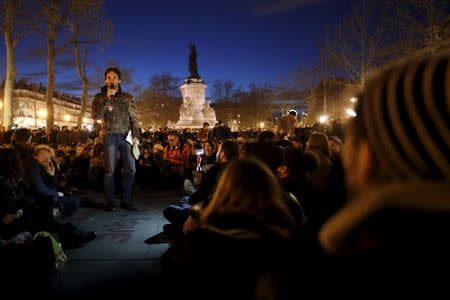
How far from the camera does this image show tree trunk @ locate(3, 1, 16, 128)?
19.1 m

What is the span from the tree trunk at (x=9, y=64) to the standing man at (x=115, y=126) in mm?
14684

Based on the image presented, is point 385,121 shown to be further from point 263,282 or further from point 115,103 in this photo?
point 115,103

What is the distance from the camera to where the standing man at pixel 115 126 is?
22.7 feet

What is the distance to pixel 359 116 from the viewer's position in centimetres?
102

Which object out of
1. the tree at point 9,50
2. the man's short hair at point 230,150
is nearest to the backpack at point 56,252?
the man's short hair at point 230,150

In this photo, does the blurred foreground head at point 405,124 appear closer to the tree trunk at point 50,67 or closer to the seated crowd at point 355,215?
the seated crowd at point 355,215

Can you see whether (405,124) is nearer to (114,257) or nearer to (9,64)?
(114,257)

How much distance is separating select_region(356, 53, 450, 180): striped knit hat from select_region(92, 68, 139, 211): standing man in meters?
6.32

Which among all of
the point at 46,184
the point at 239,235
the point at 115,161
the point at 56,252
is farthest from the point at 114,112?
the point at 239,235

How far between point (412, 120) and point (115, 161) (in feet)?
21.9

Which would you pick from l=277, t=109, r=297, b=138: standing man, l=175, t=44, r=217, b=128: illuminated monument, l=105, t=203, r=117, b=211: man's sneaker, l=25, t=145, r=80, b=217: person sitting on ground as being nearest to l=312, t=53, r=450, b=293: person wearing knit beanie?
l=25, t=145, r=80, b=217: person sitting on ground

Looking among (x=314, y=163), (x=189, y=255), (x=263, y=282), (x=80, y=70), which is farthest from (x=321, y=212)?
(x=80, y=70)

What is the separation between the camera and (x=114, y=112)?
6.96 metres

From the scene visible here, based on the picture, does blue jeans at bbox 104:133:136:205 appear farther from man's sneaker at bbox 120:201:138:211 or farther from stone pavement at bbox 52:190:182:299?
stone pavement at bbox 52:190:182:299
